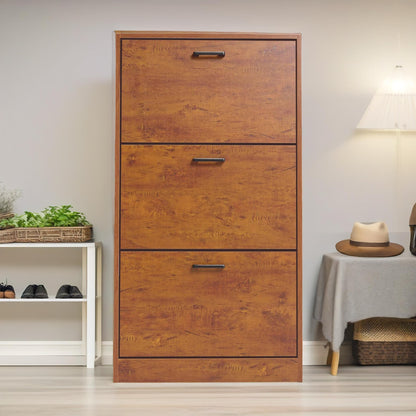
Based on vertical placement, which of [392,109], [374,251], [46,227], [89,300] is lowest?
[89,300]

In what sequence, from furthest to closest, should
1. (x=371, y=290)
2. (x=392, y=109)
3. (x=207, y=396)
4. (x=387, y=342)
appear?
(x=392, y=109) < (x=387, y=342) < (x=371, y=290) < (x=207, y=396)

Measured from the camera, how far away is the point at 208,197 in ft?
8.82

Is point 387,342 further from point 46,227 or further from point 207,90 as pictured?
point 46,227

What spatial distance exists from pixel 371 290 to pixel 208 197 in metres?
0.93

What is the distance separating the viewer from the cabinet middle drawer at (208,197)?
2.69m

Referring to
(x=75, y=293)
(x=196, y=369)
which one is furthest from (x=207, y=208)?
(x=75, y=293)

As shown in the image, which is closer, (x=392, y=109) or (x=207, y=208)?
(x=207, y=208)

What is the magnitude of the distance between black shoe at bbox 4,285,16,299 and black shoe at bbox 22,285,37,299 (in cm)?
5

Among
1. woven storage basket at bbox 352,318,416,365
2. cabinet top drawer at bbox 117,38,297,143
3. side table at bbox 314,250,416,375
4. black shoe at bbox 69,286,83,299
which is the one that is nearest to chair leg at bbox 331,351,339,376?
side table at bbox 314,250,416,375

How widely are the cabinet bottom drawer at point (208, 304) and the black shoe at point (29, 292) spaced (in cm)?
58

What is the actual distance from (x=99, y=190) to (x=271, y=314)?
3.93 ft

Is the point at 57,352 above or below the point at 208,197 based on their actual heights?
below

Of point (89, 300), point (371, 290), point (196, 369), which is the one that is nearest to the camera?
point (196, 369)

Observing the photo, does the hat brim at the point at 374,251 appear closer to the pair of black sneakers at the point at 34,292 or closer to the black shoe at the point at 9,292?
the pair of black sneakers at the point at 34,292
